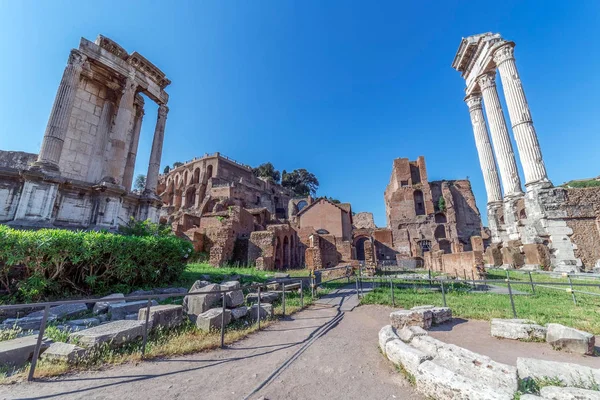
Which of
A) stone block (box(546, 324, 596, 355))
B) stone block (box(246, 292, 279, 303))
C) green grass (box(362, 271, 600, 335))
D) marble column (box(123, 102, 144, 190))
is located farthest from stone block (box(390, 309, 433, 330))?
marble column (box(123, 102, 144, 190))

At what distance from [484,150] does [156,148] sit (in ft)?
83.0

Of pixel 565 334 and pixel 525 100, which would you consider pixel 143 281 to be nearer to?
pixel 565 334

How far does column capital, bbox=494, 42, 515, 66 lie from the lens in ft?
56.4

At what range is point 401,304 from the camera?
26.9 feet

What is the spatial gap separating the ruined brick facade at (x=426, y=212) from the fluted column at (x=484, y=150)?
60.6 ft

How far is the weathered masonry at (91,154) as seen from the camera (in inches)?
340

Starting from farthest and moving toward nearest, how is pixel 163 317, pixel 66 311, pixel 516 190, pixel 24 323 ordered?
pixel 516 190 < pixel 66 311 < pixel 163 317 < pixel 24 323

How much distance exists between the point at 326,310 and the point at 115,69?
1538 centimetres

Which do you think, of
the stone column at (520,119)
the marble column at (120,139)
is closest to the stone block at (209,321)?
the marble column at (120,139)

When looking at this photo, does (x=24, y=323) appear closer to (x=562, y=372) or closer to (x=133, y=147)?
(x=562, y=372)

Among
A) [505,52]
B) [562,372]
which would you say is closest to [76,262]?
[562,372]

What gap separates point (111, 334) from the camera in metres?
4.01

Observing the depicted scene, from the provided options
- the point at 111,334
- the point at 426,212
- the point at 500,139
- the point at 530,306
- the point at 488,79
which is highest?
the point at 488,79

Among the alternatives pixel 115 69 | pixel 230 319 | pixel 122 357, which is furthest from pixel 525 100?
pixel 115 69
